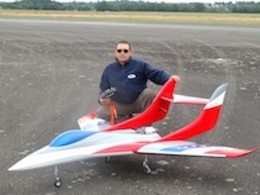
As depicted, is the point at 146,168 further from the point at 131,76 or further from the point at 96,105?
the point at 96,105

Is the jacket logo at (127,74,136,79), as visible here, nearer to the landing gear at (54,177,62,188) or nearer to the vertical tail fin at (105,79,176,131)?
the vertical tail fin at (105,79,176,131)

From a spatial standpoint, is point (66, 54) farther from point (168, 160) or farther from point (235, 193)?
point (235, 193)

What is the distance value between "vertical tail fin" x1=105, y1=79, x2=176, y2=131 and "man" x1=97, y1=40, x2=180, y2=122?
240 mm

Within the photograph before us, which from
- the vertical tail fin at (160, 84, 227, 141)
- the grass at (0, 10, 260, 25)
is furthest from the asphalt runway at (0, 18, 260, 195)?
the grass at (0, 10, 260, 25)

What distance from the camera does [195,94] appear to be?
34.7 ft

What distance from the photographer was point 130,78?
6.64 m

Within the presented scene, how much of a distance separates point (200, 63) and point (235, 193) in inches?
390

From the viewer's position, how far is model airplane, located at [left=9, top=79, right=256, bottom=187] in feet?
17.7

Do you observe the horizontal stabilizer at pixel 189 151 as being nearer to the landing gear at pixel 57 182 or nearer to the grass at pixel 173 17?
the landing gear at pixel 57 182

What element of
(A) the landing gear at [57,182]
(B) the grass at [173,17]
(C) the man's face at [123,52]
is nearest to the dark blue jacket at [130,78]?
(C) the man's face at [123,52]

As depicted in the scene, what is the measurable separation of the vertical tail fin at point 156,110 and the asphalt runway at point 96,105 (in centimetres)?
48

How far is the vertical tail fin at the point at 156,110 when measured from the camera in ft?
20.4

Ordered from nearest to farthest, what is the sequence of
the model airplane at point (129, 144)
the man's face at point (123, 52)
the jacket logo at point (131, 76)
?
the model airplane at point (129, 144), the man's face at point (123, 52), the jacket logo at point (131, 76)

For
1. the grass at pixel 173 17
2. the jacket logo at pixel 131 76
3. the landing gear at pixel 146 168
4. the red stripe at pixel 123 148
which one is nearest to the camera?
the red stripe at pixel 123 148
